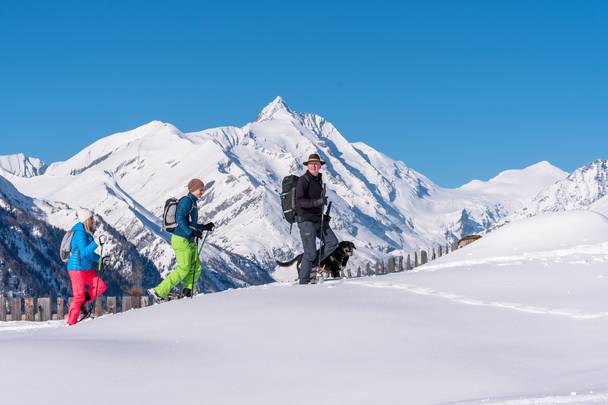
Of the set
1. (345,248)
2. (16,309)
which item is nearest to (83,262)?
(345,248)

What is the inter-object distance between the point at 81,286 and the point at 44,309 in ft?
16.7

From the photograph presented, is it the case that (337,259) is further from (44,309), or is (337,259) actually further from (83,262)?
(44,309)

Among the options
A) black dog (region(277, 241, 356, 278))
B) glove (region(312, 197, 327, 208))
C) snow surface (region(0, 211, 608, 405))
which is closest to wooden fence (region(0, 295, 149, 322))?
black dog (region(277, 241, 356, 278))

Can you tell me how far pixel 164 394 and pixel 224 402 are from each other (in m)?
0.48

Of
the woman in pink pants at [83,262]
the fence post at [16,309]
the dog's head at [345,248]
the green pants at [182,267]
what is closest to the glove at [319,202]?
the green pants at [182,267]

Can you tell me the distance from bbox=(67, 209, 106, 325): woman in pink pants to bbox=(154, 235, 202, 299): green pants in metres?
0.92

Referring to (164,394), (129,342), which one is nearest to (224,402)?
(164,394)

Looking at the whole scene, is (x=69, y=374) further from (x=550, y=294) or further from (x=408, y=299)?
(x=550, y=294)

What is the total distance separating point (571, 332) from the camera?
10.0 meters

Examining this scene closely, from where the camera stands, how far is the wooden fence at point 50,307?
16.7 metres

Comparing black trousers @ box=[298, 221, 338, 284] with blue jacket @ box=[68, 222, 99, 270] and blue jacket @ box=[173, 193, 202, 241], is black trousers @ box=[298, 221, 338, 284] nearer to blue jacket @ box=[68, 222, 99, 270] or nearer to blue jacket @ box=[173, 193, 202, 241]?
blue jacket @ box=[173, 193, 202, 241]

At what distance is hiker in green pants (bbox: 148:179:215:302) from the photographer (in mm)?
13055

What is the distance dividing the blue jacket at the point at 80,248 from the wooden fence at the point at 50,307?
403 centimetres

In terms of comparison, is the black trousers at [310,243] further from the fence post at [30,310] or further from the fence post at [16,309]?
the fence post at [16,309]
